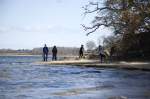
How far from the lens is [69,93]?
15.6m

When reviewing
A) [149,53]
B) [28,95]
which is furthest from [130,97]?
[149,53]

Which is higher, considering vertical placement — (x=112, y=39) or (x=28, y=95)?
(x=112, y=39)

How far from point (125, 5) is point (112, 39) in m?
4.77

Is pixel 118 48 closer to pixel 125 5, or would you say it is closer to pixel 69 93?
pixel 125 5

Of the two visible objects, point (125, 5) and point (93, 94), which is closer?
point (93, 94)

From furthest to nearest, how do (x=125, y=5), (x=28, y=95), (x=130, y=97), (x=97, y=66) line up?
(x=125, y=5) < (x=97, y=66) < (x=28, y=95) < (x=130, y=97)

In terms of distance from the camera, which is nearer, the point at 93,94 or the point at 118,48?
the point at 93,94

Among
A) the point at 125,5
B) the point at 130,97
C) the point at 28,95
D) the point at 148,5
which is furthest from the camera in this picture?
the point at 125,5

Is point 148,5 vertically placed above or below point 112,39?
above

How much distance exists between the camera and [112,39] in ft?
152

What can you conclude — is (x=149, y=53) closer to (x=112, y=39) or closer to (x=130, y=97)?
(x=112, y=39)

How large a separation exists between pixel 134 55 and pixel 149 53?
5.64 ft

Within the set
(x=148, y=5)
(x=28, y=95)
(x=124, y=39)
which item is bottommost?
(x=28, y=95)

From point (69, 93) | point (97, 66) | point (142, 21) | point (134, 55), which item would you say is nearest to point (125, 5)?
point (142, 21)
